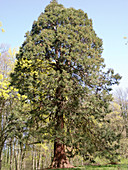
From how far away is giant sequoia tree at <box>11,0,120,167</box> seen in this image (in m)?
8.87

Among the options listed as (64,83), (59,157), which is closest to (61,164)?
(59,157)

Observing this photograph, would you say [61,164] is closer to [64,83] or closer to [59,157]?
[59,157]

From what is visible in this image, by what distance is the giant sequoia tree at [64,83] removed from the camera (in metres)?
8.87

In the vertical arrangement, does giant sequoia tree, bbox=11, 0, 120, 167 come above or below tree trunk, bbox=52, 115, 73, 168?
above

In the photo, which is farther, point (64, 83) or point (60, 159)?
point (60, 159)

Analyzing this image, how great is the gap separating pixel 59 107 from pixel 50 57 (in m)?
2.99

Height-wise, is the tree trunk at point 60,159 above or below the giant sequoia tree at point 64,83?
below

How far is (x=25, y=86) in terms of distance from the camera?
9.15 meters

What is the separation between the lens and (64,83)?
8797 mm

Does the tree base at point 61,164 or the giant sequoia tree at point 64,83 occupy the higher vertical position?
the giant sequoia tree at point 64,83

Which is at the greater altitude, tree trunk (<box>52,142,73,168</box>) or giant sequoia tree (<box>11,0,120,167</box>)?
giant sequoia tree (<box>11,0,120,167</box>)

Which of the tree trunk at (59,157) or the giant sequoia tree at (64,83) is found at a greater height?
the giant sequoia tree at (64,83)

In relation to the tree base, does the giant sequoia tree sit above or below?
above

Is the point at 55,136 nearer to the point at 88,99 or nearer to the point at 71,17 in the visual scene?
the point at 88,99
